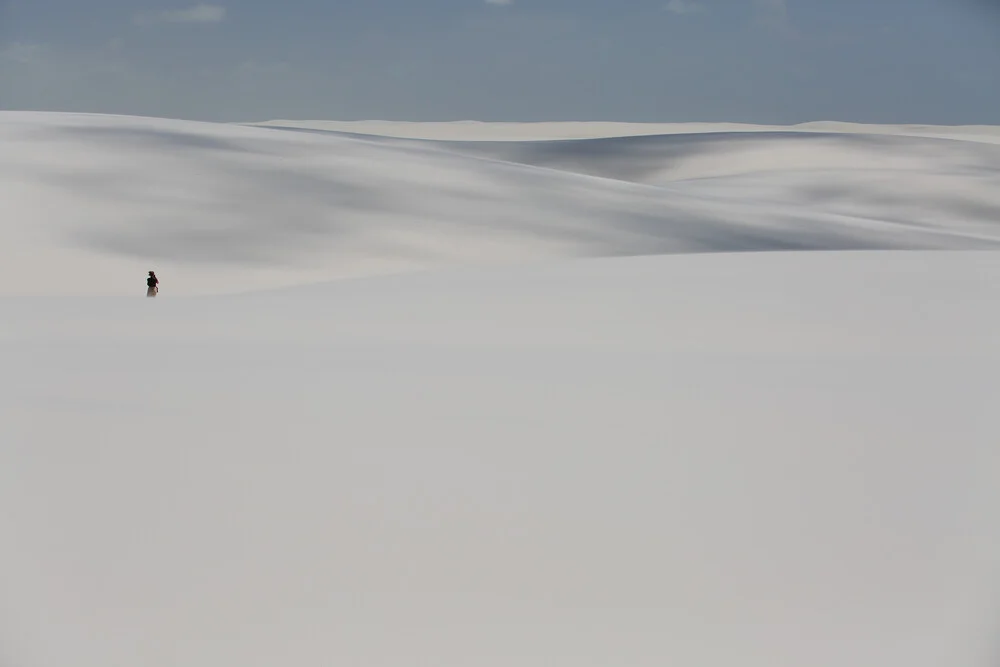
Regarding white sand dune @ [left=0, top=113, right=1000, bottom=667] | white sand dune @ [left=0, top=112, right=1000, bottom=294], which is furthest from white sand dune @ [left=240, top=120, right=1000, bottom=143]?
white sand dune @ [left=0, top=113, right=1000, bottom=667]

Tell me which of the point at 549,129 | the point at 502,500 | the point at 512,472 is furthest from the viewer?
the point at 549,129

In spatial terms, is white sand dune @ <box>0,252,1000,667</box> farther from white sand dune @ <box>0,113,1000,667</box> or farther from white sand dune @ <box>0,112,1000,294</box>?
white sand dune @ <box>0,112,1000,294</box>

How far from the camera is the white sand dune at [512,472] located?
309 cm

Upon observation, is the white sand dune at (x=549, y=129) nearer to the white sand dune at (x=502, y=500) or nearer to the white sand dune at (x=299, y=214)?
the white sand dune at (x=299, y=214)

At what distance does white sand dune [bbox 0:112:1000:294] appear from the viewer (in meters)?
13.7

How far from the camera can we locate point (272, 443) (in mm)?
4340

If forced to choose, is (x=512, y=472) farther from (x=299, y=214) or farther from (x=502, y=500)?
(x=299, y=214)

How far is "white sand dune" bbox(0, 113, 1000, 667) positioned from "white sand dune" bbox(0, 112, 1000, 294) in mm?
4580

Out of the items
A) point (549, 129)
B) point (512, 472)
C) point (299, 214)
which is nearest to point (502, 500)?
point (512, 472)

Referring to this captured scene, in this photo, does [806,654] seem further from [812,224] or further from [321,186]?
[812,224]

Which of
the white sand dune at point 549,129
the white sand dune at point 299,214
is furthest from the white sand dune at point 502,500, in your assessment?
the white sand dune at point 549,129

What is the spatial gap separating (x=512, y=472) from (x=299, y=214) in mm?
11981

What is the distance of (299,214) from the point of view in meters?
15.6

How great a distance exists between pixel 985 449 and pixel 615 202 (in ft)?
48.7
